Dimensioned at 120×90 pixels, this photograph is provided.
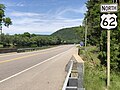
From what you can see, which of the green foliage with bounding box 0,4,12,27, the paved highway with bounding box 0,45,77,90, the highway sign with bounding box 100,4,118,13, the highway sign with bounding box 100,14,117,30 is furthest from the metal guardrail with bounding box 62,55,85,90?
the green foliage with bounding box 0,4,12,27

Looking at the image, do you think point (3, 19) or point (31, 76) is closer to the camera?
point (31, 76)

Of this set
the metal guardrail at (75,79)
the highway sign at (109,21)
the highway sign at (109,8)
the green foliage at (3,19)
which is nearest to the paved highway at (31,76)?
the metal guardrail at (75,79)

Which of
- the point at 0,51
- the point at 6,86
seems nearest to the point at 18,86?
the point at 6,86

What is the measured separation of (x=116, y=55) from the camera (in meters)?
22.0

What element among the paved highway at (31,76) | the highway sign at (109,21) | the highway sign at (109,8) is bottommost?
the paved highway at (31,76)

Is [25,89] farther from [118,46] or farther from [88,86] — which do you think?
[118,46]

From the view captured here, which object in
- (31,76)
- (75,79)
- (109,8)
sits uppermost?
(109,8)

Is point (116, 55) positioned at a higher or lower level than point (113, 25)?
lower

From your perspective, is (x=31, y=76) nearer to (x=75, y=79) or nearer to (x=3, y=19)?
(x=75, y=79)

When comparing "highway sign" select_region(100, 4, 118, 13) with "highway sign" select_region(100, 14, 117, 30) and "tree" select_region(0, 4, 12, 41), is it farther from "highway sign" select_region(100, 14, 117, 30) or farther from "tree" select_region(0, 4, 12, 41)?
"tree" select_region(0, 4, 12, 41)

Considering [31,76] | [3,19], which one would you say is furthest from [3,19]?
[31,76]

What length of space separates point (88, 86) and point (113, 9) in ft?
8.95

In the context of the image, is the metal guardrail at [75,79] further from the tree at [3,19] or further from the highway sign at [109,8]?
the tree at [3,19]

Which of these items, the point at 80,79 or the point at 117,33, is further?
the point at 117,33
